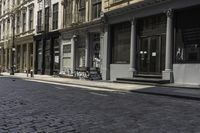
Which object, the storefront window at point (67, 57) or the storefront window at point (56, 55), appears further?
the storefront window at point (56, 55)

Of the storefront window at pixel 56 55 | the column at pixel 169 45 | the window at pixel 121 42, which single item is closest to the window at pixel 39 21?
the storefront window at pixel 56 55

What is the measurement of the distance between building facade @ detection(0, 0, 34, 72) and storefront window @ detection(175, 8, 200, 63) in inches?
1106

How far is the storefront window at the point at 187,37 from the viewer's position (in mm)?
22812

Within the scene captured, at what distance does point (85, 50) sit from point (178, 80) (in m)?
13.4

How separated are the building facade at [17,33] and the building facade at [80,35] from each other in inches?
426

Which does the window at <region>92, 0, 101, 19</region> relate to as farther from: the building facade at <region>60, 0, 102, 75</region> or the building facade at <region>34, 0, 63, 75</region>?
the building facade at <region>34, 0, 63, 75</region>

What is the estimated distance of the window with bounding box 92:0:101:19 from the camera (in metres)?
33.8

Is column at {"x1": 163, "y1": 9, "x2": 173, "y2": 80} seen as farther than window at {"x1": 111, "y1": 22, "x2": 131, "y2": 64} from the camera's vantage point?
No

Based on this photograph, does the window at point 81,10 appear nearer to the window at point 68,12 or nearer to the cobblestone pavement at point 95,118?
the window at point 68,12

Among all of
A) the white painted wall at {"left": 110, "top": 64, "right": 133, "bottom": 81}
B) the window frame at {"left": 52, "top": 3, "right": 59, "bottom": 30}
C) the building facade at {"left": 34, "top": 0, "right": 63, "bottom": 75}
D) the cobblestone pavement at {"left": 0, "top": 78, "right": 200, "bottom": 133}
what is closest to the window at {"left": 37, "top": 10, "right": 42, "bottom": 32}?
the building facade at {"left": 34, "top": 0, "right": 63, "bottom": 75}

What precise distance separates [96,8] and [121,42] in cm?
521

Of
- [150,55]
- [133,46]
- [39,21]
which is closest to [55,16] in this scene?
[39,21]

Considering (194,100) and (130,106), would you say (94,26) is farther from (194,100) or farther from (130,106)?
(130,106)

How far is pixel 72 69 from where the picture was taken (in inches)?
1507
